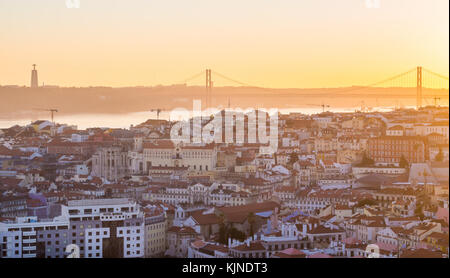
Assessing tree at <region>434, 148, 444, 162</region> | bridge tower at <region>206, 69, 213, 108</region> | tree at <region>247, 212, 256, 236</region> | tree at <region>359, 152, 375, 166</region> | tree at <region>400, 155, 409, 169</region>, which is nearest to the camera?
tree at <region>247, 212, 256, 236</region>

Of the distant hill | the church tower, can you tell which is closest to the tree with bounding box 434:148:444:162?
the distant hill

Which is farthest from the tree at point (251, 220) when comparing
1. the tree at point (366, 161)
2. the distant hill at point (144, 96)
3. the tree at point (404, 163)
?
the tree at point (366, 161)

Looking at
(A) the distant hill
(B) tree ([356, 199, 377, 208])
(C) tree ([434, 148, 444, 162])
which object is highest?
(A) the distant hill

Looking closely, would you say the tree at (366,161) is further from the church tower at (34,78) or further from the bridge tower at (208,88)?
the church tower at (34,78)

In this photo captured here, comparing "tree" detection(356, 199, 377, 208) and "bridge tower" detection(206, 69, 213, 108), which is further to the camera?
"bridge tower" detection(206, 69, 213, 108)

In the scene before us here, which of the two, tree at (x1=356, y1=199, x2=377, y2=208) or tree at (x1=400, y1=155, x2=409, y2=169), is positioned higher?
tree at (x1=400, y1=155, x2=409, y2=169)

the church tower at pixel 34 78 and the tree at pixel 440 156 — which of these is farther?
the tree at pixel 440 156

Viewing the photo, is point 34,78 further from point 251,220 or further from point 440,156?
point 440,156

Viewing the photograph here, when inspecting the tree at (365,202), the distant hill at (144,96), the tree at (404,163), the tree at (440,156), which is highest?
the distant hill at (144,96)

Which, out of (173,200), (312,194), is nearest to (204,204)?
(173,200)

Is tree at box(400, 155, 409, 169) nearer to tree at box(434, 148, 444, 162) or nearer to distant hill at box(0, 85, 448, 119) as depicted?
tree at box(434, 148, 444, 162)

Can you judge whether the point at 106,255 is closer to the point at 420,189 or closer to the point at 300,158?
the point at 420,189
